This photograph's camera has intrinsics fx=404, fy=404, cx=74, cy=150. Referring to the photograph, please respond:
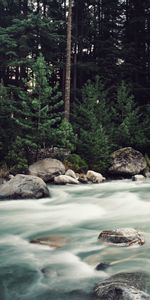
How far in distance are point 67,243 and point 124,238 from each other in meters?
1.41

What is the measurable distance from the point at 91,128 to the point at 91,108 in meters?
1.58

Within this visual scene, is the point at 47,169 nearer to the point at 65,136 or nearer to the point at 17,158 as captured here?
the point at 17,158

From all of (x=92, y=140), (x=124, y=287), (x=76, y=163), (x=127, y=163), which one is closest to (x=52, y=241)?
(x=124, y=287)

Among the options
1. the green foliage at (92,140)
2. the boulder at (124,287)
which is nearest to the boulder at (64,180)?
the green foliage at (92,140)

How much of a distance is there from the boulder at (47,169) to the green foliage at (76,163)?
3.82ft

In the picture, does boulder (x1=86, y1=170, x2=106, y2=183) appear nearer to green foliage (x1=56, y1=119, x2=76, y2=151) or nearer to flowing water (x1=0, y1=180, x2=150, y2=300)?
green foliage (x1=56, y1=119, x2=76, y2=151)

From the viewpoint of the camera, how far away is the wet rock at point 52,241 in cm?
910

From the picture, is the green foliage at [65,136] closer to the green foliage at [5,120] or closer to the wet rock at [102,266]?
the green foliage at [5,120]

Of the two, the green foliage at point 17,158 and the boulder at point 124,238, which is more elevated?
the boulder at point 124,238

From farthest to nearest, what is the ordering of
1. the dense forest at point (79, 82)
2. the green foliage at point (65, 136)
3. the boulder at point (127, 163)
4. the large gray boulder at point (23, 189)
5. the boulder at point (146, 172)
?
the boulder at point (146, 172) < the boulder at point (127, 163) < the green foliage at point (65, 136) < the dense forest at point (79, 82) < the large gray boulder at point (23, 189)

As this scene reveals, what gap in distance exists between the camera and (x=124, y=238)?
8570 mm

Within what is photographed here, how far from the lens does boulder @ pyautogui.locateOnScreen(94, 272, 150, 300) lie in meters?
5.77

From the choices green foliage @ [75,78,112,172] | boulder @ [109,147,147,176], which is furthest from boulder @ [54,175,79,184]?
boulder @ [109,147,147,176]

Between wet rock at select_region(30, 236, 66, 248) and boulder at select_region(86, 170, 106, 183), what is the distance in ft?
32.2
